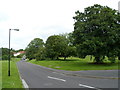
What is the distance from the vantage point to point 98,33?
24609 millimetres

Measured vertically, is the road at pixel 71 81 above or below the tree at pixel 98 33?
below

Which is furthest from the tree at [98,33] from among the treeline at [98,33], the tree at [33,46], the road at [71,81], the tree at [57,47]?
the tree at [33,46]

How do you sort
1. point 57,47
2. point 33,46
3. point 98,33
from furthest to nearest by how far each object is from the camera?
point 33,46, point 57,47, point 98,33

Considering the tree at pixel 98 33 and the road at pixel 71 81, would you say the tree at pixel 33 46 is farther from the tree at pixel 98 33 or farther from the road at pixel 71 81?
the road at pixel 71 81

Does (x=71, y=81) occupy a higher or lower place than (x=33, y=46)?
lower

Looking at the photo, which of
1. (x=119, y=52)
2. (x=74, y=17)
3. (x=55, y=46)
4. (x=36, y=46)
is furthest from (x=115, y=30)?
(x=36, y=46)

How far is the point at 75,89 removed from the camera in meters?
8.48

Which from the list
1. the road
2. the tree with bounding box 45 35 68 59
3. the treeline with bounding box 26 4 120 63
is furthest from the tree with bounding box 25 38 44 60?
the road

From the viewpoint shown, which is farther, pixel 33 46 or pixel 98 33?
pixel 33 46

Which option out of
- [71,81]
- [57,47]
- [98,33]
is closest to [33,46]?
[57,47]

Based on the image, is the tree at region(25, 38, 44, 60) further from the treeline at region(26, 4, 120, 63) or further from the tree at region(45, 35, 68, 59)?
the treeline at region(26, 4, 120, 63)

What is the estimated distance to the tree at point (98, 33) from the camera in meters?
22.2

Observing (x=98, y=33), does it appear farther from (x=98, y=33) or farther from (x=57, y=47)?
(x=57, y=47)

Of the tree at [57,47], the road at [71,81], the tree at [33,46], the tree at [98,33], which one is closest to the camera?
the road at [71,81]
